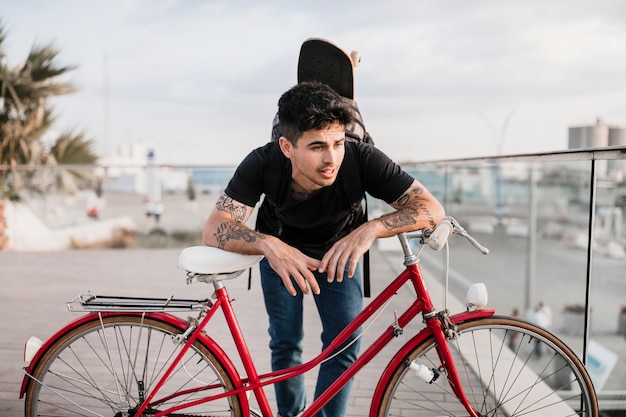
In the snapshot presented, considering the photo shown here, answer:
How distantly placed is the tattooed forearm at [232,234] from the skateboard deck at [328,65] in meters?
0.68

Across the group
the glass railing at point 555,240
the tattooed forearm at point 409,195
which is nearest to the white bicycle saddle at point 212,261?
the tattooed forearm at point 409,195

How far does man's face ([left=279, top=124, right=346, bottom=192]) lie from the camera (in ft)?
5.96

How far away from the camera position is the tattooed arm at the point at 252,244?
1775mm

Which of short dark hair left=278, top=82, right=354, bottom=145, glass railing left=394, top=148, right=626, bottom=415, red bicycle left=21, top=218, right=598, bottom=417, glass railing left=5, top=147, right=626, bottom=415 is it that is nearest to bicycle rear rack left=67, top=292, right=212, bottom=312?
red bicycle left=21, top=218, right=598, bottom=417

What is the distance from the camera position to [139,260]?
7.31 m

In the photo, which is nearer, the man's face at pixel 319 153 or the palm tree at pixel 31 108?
the man's face at pixel 319 153

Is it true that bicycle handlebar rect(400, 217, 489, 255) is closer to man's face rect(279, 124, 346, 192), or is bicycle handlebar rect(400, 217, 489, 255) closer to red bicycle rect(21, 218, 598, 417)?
red bicycle rect(21, 218, 598, 417)

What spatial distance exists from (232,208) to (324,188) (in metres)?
0.30

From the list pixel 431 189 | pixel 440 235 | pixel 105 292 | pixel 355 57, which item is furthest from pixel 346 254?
pixel 431 189

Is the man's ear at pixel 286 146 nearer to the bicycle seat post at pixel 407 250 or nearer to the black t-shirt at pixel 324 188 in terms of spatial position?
the black t-shirt at pixel 324 188

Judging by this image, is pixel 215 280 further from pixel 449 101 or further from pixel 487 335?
pixel 449 101

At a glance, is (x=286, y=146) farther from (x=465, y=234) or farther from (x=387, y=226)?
(x=465, y=234)

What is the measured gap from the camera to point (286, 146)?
6.17 ft

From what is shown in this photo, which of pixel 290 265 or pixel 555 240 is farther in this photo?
pixel 555 240
